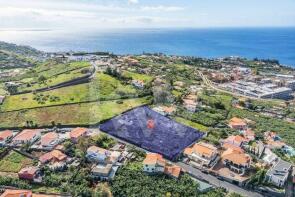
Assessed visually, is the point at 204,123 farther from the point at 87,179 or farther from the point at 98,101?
the point at 87,179

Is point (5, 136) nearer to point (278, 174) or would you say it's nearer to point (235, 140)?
point (235, 140)

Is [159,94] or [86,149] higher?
[159,94]

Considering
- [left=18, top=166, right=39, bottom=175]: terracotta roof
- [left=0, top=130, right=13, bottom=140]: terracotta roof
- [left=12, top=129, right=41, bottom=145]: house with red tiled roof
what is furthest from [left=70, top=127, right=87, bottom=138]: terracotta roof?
[left=0, top=130, right=13, bottom=140]: terracotta roof

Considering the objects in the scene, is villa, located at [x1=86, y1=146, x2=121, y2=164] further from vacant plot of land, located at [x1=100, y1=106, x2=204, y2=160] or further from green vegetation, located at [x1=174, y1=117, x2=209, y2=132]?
green vegetation, located at [x1=174, y1=117, x2=209, y2=132]

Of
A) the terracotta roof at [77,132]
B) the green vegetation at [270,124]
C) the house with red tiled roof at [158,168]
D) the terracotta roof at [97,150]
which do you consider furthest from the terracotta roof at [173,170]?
the green vegetation at [270,124]

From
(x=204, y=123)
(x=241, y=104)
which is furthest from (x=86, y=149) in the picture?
(x=241, y=104)

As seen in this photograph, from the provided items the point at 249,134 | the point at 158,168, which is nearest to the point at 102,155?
the point at 158,168
